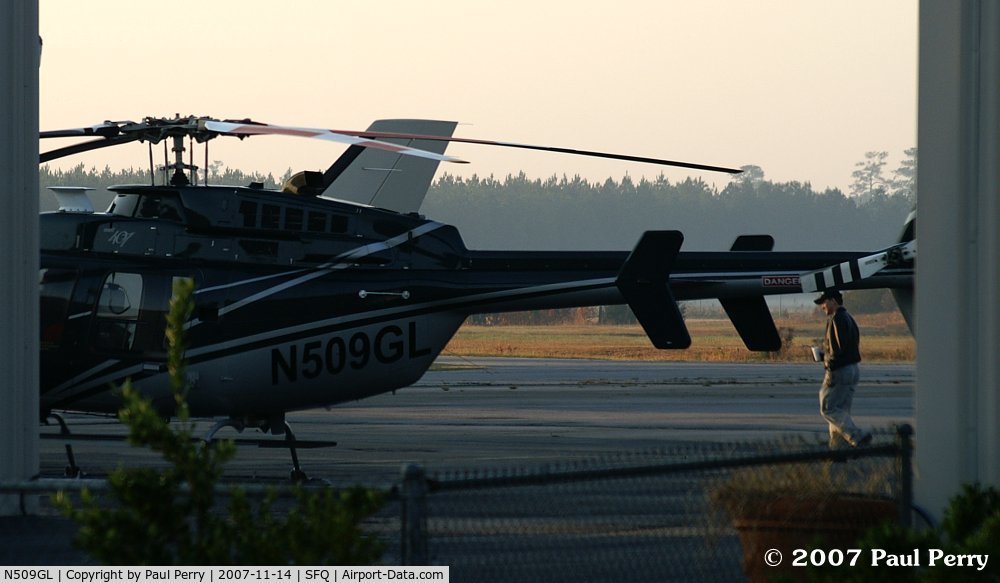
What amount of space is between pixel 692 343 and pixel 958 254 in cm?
8226

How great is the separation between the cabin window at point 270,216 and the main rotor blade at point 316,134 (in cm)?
81

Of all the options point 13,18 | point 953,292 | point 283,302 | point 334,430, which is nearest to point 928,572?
point 953,292

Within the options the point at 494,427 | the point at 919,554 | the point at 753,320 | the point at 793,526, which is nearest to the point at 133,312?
the point at 753,320

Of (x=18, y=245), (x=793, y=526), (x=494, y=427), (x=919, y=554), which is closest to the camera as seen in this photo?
(x=919, y=554)

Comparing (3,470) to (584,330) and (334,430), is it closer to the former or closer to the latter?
(334,430)

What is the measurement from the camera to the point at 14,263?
1009cm

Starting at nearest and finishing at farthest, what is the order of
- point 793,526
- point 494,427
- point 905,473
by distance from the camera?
point 793,526 → point 905,473 → point 494,427

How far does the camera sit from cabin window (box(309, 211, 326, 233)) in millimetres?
14109

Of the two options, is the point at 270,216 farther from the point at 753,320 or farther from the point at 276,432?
the point at 753,320

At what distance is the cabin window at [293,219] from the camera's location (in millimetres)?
14039

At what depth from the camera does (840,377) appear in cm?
1507

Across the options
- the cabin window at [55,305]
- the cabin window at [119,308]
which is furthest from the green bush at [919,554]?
the cabin window at [55,305]

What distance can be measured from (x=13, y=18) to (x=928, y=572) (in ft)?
25.4

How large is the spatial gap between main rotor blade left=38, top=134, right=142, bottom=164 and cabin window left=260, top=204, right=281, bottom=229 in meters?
1.57
